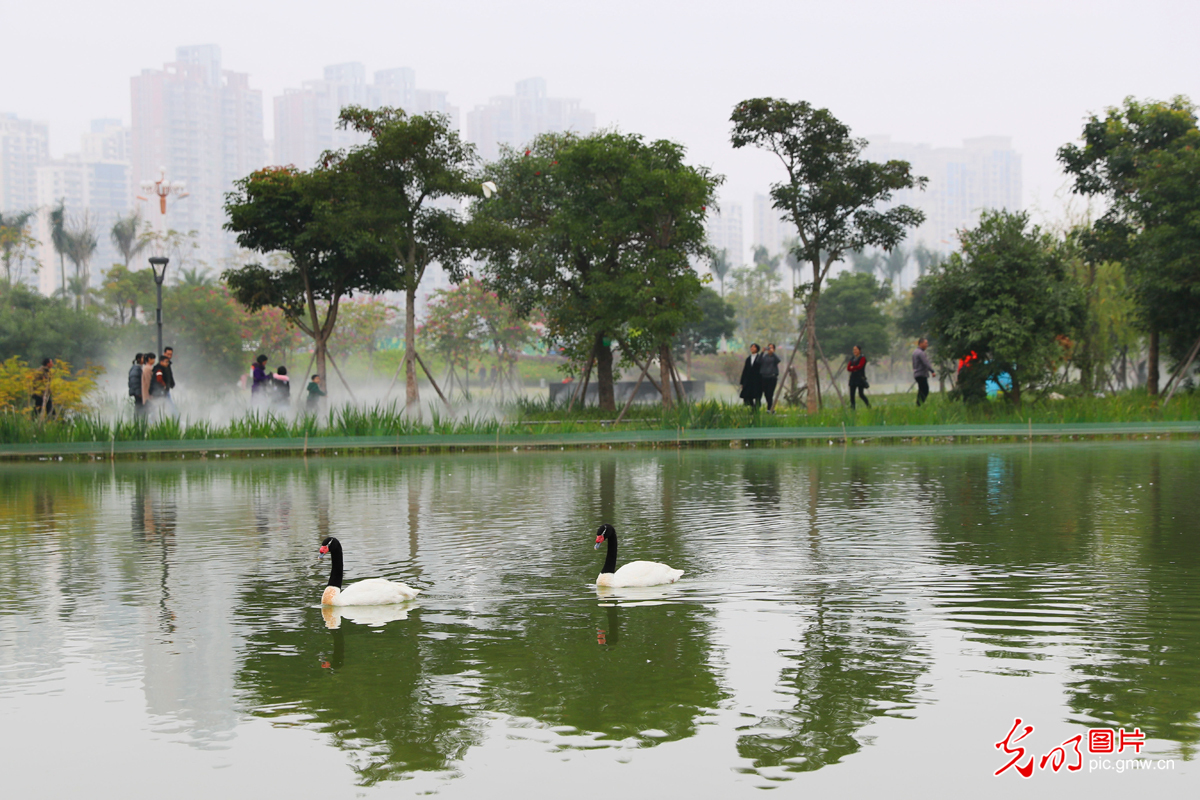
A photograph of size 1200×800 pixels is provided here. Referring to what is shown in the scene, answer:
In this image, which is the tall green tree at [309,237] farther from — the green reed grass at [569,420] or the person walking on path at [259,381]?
the green reed grass at [569,420]

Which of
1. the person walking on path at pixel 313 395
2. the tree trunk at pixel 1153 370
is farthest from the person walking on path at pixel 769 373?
the person walking on path at pixel 313 395

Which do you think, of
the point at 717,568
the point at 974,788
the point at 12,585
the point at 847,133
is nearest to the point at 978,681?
the point at 974,788

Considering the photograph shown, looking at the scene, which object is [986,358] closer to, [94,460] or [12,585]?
[94,460]

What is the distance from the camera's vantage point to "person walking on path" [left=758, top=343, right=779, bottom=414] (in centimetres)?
2878

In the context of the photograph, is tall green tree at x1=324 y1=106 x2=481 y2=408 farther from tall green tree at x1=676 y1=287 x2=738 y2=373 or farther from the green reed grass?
tall green tree at x1=676 y1=287 x2=738 y2=373

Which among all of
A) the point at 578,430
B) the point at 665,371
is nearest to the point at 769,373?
the point at 665,371

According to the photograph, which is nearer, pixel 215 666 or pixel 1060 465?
pixel 215 666

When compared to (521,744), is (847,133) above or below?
above

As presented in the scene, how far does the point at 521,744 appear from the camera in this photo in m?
5.23

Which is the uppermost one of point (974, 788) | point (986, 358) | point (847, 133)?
point (847, 133)

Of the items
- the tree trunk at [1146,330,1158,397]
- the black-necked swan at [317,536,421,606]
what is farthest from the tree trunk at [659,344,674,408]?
the black-necked swan at [317,536,421,606]

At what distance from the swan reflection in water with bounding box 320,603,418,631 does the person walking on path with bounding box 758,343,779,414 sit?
830 inches

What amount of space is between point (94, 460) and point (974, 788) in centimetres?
2238

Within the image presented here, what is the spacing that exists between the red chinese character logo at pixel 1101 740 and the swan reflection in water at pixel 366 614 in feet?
15.1
